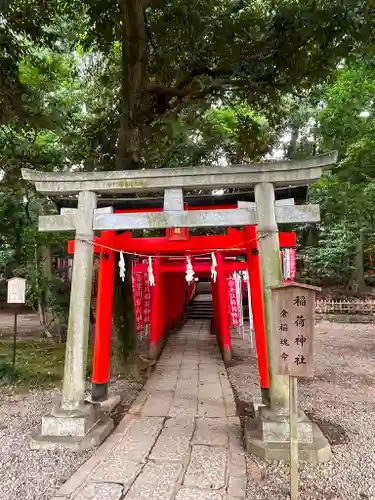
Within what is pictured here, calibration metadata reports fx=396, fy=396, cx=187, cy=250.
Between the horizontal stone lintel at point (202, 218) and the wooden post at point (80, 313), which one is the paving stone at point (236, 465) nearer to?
the wooden post at point (80, 313)

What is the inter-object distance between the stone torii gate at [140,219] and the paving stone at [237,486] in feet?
2.81

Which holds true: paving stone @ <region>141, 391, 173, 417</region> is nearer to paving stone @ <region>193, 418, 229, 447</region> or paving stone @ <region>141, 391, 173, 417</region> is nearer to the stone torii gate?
paving stone @ <region>193, 418, 229, 447</region>

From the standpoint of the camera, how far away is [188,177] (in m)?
4.95

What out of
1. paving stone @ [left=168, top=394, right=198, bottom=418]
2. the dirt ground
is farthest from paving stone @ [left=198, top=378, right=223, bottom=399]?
the dirt ground

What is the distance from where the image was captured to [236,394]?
7148 mm

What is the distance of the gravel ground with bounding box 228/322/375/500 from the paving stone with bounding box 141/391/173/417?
130cm

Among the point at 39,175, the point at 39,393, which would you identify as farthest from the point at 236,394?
the point at 39,175

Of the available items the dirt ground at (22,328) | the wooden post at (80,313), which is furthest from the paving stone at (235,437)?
the dirt ground at (22,328)

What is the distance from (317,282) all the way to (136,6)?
19.6 m

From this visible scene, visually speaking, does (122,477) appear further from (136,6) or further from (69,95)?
(69,95)

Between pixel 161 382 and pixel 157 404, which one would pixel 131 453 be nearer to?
pixel 157 404

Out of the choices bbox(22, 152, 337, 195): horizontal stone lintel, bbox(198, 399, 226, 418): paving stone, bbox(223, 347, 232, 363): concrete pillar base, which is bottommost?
bbox(198, 399, 226, 418): paving stone

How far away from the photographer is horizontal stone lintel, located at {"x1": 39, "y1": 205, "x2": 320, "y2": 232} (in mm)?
4758

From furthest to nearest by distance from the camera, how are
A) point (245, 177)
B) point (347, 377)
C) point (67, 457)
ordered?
point (347, 377) < point (245, 177) < point (67, 457)
